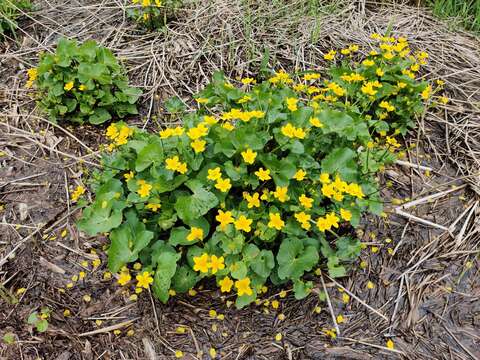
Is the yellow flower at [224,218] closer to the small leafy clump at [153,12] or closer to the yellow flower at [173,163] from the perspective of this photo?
the yellow flower at [173,163]

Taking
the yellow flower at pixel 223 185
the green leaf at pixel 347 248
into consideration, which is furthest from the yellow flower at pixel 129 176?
the green leaf at pixel 347 248

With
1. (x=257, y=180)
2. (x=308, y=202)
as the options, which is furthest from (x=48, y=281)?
(x=308, y=202)

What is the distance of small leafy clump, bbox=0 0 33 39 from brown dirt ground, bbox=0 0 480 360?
0.09 metres

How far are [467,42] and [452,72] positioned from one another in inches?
19.0

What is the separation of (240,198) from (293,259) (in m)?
0.39

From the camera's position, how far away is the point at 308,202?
1828mm

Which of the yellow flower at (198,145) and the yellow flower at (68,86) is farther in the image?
the yellow flower at (68,86)

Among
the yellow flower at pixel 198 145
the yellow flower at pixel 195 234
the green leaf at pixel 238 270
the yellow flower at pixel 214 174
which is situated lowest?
the green leaf at pixel 238 270

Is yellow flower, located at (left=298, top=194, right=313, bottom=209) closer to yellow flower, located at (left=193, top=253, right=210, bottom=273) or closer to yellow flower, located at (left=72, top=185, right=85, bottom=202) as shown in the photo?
yellow flower, located at (left=193, top=253, right=210, bottom=273)

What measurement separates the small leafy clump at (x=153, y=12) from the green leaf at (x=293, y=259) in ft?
7.32

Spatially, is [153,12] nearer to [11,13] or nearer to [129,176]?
[11,13]

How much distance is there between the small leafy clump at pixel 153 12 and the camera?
320 centimetres

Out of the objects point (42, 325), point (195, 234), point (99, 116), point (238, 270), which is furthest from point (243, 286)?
point (99, 116)

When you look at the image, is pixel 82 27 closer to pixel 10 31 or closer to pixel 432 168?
pixel 10 31
